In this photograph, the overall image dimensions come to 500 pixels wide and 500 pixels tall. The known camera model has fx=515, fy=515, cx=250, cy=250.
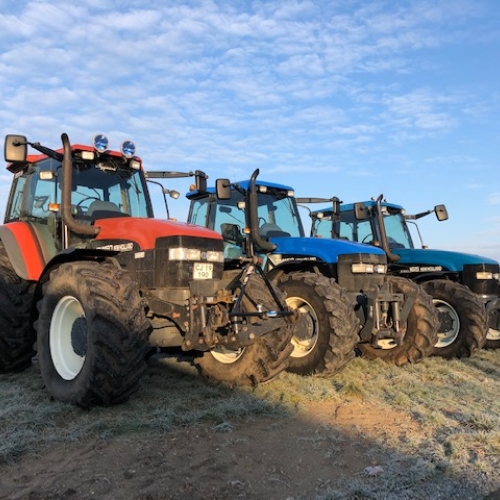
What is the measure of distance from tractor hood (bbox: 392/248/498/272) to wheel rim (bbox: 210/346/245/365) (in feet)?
15.4

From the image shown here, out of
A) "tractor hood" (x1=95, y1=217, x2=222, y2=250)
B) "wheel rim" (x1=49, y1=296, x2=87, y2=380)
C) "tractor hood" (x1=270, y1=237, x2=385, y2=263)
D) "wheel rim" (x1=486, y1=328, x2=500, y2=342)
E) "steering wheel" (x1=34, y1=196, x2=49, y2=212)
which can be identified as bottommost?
"wheel rim" (x1=486, y1=328, x2=500, y2=342)

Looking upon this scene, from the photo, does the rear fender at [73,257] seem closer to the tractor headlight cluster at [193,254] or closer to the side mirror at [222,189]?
the tractor headlight cluster at [193,254]

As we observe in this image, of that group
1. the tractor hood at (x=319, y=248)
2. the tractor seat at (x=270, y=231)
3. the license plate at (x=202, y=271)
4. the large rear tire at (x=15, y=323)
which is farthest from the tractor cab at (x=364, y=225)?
the large rear tire at (x=15, y=323)

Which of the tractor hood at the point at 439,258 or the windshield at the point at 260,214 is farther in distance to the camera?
the tractor hood at the point at 439,258

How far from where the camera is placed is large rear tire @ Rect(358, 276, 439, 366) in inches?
261

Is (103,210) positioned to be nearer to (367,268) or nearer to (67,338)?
(67,338)

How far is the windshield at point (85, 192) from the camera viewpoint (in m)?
5.54

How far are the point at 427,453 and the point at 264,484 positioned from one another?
45.8 inches

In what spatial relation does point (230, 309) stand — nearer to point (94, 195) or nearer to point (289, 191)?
point (94, 195)

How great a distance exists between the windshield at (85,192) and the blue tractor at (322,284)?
104 cm

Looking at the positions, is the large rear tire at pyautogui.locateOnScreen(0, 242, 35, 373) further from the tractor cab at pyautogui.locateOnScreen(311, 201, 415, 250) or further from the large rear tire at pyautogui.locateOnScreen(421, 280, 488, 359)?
the large rear tire at pyautogui.locateOnScreen(421, 280, 488, 359)

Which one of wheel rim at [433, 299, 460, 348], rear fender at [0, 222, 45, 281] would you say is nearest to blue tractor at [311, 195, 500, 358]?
wheel rim at [433, 299, 460, 348]

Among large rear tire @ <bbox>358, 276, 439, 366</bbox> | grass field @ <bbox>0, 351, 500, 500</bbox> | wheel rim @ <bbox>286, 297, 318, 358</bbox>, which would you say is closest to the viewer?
grass field @ <bbox>0, 351, 500, 500</bbox>

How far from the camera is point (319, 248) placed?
6.88 metres
